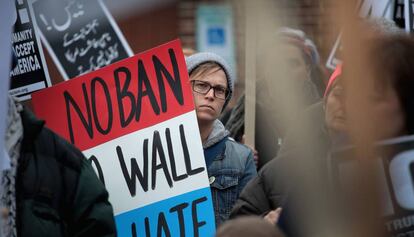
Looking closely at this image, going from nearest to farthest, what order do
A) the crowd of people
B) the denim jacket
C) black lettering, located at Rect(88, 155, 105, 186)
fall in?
the crowd of people, black lettering, located at Rect(88, 155, 105, 186), the denim jacket

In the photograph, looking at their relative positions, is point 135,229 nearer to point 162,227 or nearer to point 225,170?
point 162,227

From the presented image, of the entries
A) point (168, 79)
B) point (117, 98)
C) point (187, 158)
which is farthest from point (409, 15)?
point (117, 98)

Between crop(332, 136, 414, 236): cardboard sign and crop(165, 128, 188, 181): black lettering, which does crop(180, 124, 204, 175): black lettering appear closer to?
crop(165, 128, 188, 181): black lettering

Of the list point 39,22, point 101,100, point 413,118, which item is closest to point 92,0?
point 39,22

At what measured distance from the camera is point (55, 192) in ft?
10.5

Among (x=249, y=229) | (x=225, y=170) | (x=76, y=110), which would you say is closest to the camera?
(x=249, y=229)

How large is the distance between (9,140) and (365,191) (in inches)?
46.2

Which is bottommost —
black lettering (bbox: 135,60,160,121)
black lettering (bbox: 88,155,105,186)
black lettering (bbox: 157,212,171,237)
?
black lettering (bbox: 157,212,171,237)

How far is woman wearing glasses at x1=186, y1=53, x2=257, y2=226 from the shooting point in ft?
13.7

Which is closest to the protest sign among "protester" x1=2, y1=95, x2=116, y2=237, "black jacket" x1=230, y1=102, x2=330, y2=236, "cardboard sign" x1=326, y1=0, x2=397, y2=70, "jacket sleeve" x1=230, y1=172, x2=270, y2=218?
"cardboard sign" x1=326, y1=0, x2=397, y2=70

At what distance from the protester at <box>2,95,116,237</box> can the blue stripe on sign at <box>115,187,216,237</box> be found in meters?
0.58

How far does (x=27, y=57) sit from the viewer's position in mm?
4562

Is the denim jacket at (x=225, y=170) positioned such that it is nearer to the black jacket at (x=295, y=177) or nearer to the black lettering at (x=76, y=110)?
the black jacket at (x=295, y=177)

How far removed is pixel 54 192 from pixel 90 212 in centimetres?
13
